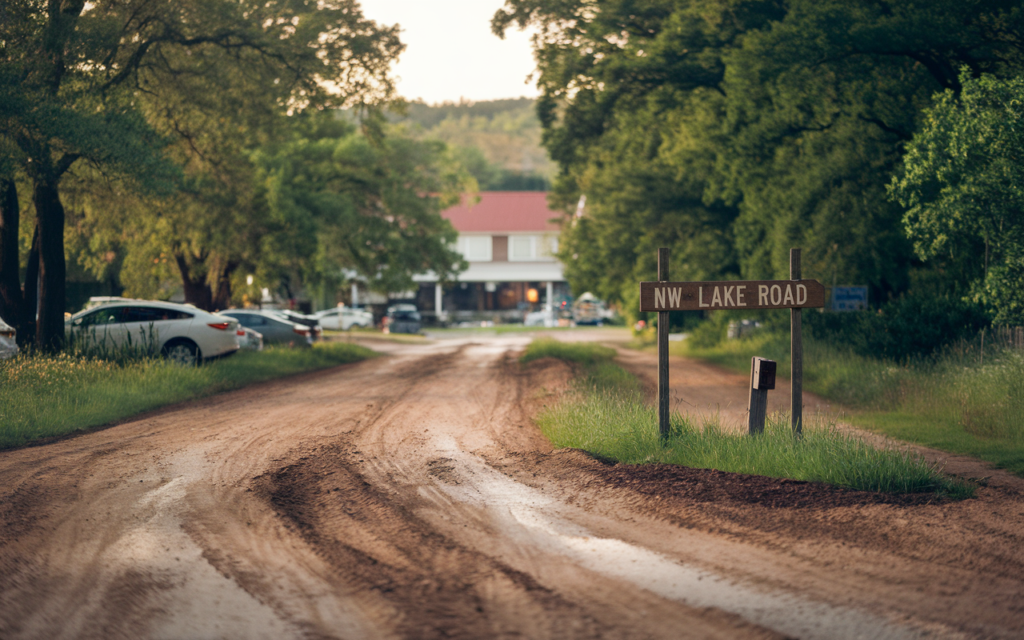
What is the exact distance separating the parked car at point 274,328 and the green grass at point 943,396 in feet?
52.1

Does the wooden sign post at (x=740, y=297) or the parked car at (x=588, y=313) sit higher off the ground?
the wooden sign post at (x=740, y=297)

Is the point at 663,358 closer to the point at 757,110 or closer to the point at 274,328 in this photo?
the point at 757,110

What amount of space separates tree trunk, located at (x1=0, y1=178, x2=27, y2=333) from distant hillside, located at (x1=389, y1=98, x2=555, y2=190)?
239ft

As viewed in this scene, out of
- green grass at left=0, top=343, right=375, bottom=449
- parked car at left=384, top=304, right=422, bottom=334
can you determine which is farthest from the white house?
green grass at left=0, top=343, right=375, bottom=449

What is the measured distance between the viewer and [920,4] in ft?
58.7

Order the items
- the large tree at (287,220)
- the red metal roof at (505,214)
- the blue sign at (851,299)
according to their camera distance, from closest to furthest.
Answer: the blue sign at (851,299) < the large tree at (287,220) < the red metal roof at (505,214)

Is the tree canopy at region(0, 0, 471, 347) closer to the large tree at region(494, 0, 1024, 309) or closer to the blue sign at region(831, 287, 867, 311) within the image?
the large tree at region(494, 0, 1024, 309)

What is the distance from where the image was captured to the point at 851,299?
22219 millimetres

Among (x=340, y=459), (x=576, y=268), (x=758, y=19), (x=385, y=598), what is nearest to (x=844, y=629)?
(x=385, y=598)

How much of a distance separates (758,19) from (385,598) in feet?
72.3

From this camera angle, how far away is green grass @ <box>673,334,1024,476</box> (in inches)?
438

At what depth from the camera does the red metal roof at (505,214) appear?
6669 centimetres

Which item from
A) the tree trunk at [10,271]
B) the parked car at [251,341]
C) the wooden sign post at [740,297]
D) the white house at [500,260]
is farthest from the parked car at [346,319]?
the wooden sign post at [740,297]

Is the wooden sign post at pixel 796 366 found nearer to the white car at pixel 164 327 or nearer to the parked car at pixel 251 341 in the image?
the white car at pixel 164 327
